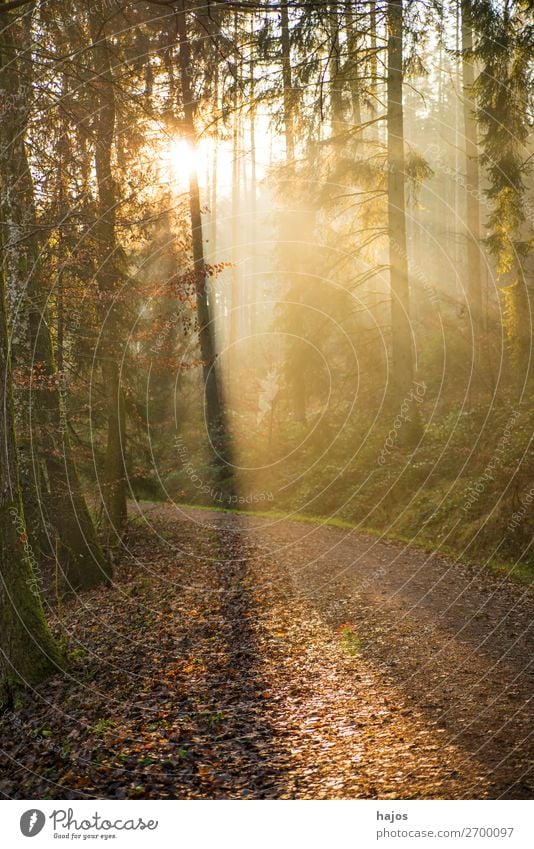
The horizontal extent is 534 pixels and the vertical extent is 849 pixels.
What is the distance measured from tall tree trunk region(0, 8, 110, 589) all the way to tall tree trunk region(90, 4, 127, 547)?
1132mm

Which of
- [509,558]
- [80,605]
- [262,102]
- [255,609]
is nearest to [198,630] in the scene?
[255,609]

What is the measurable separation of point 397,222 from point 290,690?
40.6 ft

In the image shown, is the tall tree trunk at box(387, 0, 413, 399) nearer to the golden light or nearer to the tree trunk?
the golden light

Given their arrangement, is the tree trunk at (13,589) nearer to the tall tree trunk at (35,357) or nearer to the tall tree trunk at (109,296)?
the tall tree trunk at (35,357)

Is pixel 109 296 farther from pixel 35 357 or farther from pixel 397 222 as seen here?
pixel 397 222

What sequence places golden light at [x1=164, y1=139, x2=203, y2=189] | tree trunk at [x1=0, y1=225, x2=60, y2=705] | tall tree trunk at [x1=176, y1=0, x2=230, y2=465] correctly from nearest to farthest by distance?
tree trunk at [x1=0, y1=225, x2=60, y2=705] → tall tree trunk at [x1=176, y1=0, x2=230, y2=465] → golden light at [x1=164, y1=139, x2=203, y2=189]

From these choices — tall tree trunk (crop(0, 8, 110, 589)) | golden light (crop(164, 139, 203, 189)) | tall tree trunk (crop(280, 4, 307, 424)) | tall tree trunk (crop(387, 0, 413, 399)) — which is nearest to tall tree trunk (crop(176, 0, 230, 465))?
golden light (crop(164, 139, 203, 189))

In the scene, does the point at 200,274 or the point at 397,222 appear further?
the point at 397,222

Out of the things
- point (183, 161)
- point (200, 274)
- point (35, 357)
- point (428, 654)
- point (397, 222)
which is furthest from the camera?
point (183, 161)

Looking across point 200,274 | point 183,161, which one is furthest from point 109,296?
point 183,161

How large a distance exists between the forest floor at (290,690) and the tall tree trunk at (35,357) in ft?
3.10

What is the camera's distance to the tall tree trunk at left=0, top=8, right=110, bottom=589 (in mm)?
9734

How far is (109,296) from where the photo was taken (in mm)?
12023
